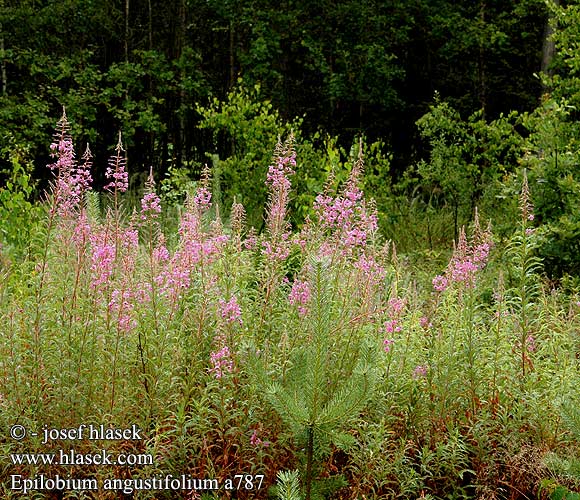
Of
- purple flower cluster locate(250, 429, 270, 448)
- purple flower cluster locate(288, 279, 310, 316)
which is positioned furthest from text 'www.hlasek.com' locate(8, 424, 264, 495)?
purple flower cluster locate(288, 279, 310, 316)

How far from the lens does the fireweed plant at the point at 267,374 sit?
3.12 meters

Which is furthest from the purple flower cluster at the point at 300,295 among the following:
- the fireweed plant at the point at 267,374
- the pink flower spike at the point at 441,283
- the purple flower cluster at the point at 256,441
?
the pink flower spike at the point at 441,283

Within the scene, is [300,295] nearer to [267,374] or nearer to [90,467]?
[267,374]

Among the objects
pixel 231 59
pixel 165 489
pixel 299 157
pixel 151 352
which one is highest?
pixel 231 59

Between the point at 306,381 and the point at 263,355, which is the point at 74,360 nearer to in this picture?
the point at 263,355

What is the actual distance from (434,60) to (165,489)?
58.0ft

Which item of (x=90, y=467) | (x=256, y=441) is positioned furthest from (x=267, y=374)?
(x=90, y=467)

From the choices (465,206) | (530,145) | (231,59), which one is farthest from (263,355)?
(231,59)

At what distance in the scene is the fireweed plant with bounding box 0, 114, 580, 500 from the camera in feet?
10.2

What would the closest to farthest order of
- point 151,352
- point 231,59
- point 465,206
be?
1. point 151,352
2. point 465,206
3. point 231,59

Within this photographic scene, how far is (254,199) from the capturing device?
10.1m

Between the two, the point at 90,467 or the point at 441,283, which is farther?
the point at 441,283

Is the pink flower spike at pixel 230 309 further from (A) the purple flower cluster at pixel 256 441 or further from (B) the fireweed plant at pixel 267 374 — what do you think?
(A) the purple flower cluster at pixel 256 441

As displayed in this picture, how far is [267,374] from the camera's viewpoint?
2961 mm
